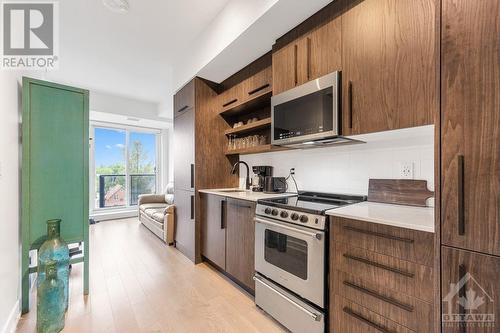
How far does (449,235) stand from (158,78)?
174 inches

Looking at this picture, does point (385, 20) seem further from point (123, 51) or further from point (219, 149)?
point (123, 51)

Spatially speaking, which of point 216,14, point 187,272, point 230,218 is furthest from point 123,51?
point 187,272

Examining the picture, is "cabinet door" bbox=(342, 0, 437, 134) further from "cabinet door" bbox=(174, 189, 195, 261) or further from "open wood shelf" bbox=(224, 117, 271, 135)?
"cabinet door" bbox=(174, 189, 195, 261)

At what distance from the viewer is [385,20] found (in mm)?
1353

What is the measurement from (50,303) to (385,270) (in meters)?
2.25

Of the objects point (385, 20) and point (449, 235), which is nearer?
point (449, 235)

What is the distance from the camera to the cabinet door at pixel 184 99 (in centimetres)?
293

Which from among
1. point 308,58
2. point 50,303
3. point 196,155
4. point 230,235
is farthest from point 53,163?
point 308,58

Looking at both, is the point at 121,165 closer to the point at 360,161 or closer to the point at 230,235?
the point at 230,235

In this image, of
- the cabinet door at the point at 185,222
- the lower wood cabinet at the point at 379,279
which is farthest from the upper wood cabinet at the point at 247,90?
the lower wood cabinet at the point at 379,279

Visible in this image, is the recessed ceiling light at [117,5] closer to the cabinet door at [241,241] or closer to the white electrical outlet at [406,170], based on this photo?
the cabinet door at [241,241]

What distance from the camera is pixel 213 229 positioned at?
259 centimetres

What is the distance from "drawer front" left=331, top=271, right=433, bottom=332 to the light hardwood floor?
70cm

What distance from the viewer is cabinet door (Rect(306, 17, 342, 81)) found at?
1590 mm
